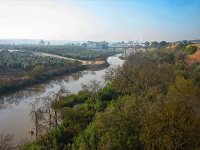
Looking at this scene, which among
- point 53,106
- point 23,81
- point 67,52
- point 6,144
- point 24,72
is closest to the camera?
point 6,144

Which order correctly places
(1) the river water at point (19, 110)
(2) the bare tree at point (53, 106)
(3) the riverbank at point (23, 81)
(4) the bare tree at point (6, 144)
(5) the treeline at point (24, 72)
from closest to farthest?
1. (4) the bare tree at point (6, 144)
2. (2) the bare tree at point (53, 106)
3. (1) the river water at point (19, 110)
4. (3) the riverbank at point (23, 81)
5. (5) the treeline at point (24, 72)

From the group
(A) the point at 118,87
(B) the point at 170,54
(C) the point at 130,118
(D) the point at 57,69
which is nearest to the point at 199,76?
(A) the point at 118,87

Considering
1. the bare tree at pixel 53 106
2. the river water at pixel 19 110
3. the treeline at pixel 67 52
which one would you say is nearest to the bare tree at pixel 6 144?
the river water at pixel 19 110

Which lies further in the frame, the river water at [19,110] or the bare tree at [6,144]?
the river water at [19,110]

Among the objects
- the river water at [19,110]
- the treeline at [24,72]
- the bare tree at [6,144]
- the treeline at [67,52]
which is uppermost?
the treeline at [67,52]

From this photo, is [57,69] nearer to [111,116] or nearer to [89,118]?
[89,118]

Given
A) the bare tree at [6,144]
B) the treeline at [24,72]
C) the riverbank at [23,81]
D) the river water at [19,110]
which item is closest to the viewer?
the bare tree at [6,144]

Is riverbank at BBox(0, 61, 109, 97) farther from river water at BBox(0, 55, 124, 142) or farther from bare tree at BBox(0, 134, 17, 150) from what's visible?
bare tree at BBox(0, 134, 17, 150)

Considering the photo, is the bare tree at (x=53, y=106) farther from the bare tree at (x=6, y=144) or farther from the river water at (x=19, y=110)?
the bare tree at (x=6, y=144)

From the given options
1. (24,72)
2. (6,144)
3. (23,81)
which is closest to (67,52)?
(24,72)

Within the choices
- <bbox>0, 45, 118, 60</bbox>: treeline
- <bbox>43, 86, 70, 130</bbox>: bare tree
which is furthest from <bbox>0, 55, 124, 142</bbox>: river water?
<bbox>0, 45, 118, 60</bbox>: treeline

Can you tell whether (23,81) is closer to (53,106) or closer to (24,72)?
(24,72)
